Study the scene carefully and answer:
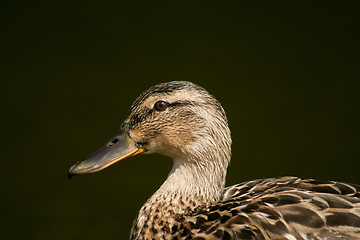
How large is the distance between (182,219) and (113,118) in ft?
6.73

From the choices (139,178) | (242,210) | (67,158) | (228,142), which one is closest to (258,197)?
(242,210)

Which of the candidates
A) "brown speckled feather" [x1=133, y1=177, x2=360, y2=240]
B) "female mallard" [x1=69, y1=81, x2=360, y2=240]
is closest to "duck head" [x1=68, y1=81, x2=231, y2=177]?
"female mallard" [x1=69, y1=81, x2=360, y2=240]

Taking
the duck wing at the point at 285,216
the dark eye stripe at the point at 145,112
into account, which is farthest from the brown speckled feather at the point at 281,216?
the dark eye stripe at the point at 145,112

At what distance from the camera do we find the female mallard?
203 centimetres

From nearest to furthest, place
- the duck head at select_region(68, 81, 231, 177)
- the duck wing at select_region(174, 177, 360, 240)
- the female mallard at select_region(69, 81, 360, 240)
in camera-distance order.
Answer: the duck wing at select_region(174, 177, 360, 240), the female mallard at select_region(69, 81, 360, 240), the duck head at select_region(68, 81, 231, 177)

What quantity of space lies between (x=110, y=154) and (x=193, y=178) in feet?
1.18

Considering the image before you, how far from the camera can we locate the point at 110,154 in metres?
2.21

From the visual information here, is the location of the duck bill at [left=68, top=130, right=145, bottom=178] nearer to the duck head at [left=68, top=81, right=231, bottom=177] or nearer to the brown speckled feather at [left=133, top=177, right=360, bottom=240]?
the duck head at [left=68, top=81, right=231, bottom=177]

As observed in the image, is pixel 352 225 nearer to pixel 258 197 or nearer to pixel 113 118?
pixel 258 197

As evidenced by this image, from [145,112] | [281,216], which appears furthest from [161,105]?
[281,216]

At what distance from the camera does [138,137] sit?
2217 mm

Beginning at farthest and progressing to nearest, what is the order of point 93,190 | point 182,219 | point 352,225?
1. point 93,190
2. point 182,219
3. point 352,225

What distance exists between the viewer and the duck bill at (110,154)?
7.15 ft

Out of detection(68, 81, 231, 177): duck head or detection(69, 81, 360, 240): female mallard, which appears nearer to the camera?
detection(69, 81, 360, 240): female mallard
